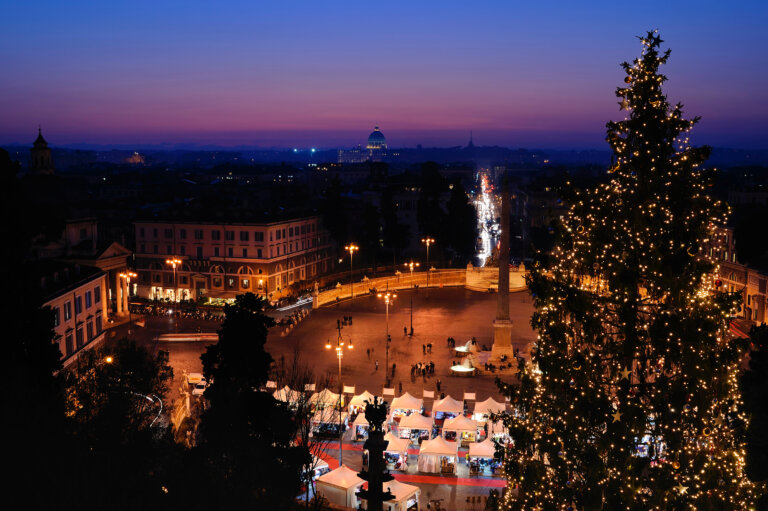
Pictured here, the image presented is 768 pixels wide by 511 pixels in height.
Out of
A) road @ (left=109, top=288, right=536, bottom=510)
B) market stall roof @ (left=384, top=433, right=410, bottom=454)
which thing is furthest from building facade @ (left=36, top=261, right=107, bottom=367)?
market stall roof @ (left=384, top=433, right=410, bottom=454)

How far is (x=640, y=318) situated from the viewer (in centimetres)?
1150

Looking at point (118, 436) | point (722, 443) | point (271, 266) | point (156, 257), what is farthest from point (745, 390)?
point (156, 257)

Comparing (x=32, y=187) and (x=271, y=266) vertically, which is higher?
(x=32, y=187)

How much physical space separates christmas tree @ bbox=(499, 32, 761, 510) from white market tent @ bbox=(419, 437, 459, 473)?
1223 cm

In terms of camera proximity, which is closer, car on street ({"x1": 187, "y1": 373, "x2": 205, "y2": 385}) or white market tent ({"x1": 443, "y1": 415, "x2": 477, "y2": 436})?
white market tent ({"x1": 443, "y1": 415, "x2": 477, "y2": 436})

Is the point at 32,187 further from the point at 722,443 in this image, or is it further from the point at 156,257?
the point at 722,443

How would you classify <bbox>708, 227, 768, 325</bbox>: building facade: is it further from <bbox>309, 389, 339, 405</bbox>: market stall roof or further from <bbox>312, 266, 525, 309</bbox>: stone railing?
<bbox>309, 389, 339, 405</bbox>: market stall roof

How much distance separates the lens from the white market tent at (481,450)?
24109 millimetres

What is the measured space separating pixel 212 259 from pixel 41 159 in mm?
16969

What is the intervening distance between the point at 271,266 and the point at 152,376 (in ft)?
121

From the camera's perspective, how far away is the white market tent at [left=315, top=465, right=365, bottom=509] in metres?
21.3

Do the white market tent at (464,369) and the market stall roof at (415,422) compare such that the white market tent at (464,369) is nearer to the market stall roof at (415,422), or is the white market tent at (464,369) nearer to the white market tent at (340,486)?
the market stall roof at (415,422)

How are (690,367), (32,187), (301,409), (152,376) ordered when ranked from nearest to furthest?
1. (690,367)
2. (301,409)
3. (152,376)
4. (32,187)

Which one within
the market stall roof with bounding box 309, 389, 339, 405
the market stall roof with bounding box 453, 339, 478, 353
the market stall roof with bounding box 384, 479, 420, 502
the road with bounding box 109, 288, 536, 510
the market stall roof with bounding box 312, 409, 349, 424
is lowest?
the road with bounding box 109, 288, 536, 510
